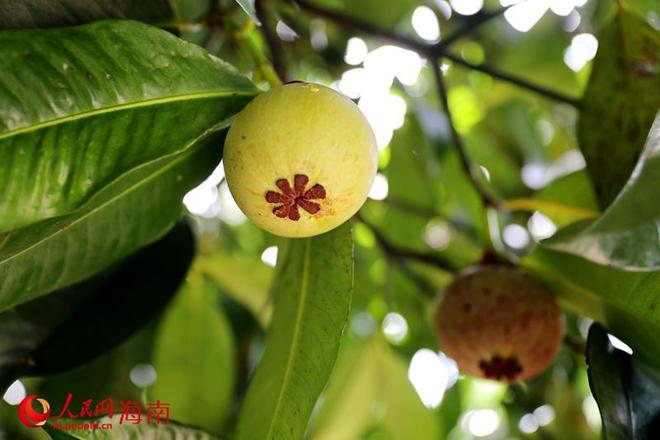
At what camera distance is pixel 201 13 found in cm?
140

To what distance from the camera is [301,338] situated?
1.18 m

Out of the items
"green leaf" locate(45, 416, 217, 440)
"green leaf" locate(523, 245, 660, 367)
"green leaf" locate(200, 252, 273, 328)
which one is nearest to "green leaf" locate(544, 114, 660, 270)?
"green leaf" locate(523, 245, 660, 367)

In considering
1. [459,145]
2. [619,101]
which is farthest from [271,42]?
[619,101]

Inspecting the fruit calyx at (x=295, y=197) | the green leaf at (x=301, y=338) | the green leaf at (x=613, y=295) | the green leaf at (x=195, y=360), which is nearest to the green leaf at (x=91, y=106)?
the fruit calyx at (x=295, y=197)

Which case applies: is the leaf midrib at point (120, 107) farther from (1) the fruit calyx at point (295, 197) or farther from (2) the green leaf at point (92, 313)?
(2) the green leaf at point (92, 313)

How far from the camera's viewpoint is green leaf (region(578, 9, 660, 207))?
52.2 inches

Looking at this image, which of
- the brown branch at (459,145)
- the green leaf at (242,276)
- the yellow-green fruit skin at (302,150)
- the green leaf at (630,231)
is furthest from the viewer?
the green leaf at (242,276)

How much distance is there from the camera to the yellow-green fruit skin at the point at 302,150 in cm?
98

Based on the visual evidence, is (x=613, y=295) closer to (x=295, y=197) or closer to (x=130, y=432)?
(x=295, y=197)

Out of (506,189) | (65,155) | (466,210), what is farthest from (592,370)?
(506,189)

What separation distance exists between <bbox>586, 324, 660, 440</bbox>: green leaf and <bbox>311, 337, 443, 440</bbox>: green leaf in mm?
784

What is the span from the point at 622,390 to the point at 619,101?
21.5 inches

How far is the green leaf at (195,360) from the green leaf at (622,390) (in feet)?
3.10

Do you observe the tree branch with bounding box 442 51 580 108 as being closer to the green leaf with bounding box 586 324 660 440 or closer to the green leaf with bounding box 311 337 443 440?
the green leaf with bounding box 586 324 660 440
